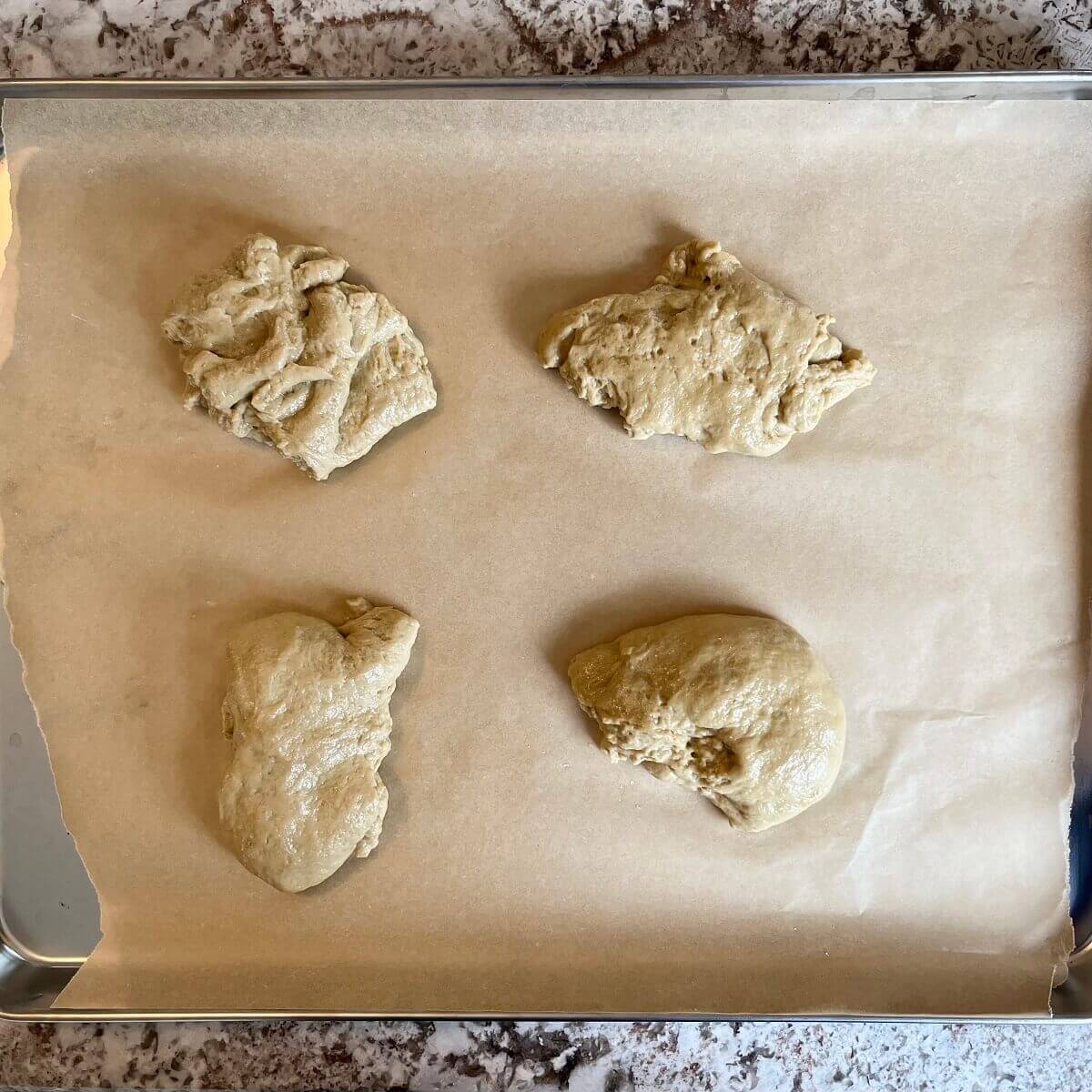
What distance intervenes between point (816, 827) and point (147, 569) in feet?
6.46

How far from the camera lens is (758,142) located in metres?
2.08

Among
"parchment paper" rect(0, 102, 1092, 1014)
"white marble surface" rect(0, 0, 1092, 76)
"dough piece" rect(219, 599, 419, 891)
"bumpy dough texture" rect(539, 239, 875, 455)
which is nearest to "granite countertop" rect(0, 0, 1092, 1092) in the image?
"white marble surface" rect(0, 0, 1092, 76)

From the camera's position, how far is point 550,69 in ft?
7.02

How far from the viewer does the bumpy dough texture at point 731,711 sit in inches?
78.6

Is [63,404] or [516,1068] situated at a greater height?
[63,404]

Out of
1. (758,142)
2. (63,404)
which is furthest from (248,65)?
(758,142)

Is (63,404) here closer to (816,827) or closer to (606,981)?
(606,981)

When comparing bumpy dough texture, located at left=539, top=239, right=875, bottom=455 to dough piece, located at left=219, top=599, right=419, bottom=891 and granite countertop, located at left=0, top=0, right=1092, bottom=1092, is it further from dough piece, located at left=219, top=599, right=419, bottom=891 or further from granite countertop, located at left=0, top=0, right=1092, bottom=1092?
dough piece, located at left=219, top=599, right=419, bottom=891

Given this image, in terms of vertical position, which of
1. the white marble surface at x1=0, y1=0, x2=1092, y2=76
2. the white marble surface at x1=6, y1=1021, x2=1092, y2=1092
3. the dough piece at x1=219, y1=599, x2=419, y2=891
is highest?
the white marble surface at x1=0, y1=0, x2=1092, y2=76

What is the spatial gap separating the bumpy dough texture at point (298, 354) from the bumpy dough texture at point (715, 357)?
0.45 meters

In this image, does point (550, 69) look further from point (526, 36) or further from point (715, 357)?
point (715, 357)

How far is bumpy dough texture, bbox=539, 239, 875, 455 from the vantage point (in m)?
2.04

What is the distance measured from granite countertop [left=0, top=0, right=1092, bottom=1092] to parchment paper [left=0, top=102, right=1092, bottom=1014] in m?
0.16

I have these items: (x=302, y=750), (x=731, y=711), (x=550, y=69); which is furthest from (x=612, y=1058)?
(x=550, y=69)
